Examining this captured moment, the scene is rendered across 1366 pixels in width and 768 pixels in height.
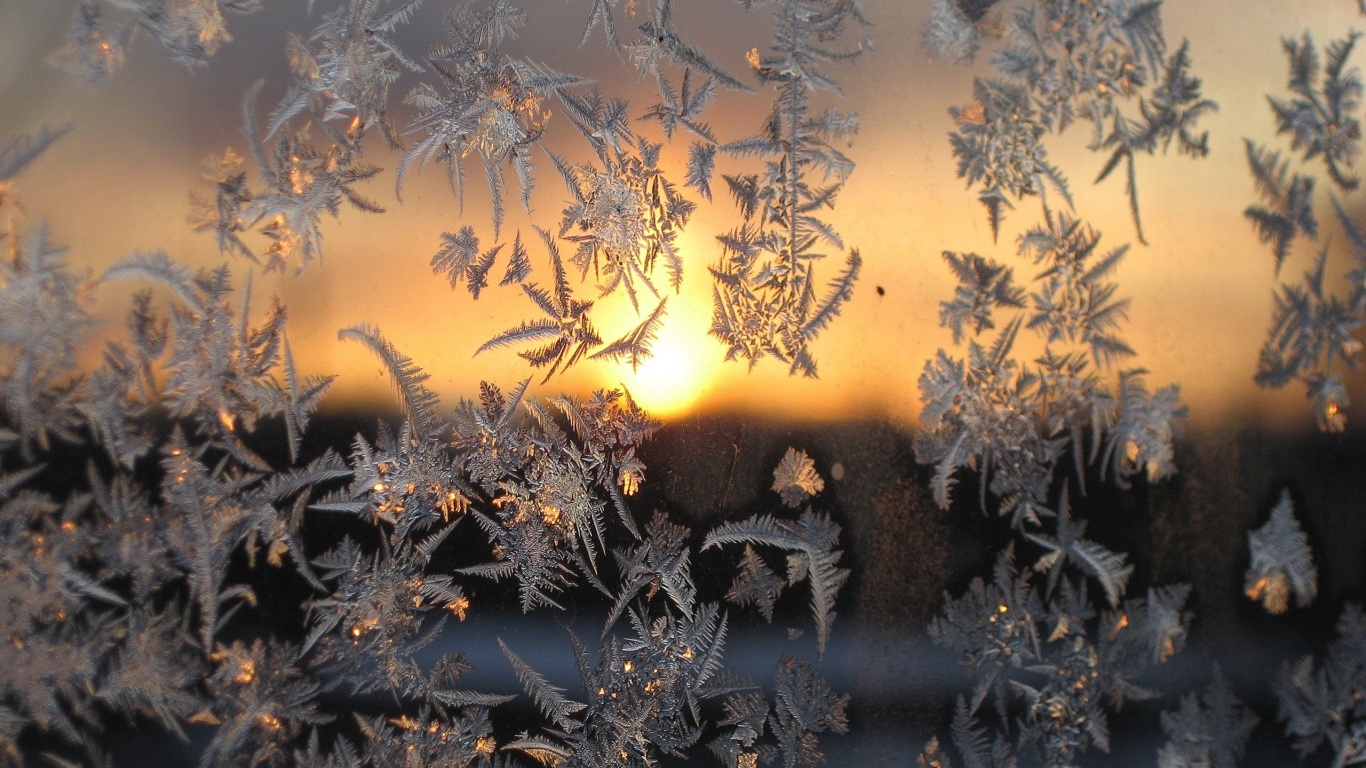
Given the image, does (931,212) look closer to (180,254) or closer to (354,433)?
(354,433)

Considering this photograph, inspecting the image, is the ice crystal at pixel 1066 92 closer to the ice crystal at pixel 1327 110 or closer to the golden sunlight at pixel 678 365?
the ice crystal at pixel 1327 110

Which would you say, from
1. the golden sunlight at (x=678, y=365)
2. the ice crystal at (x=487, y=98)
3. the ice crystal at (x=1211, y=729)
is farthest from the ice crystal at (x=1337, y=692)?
the ice crystal at (x=487, y=98)

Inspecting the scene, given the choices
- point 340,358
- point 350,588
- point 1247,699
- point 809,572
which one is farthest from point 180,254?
point 1247,699

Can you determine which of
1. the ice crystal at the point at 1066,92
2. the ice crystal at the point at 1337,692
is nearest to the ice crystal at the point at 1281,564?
the ice crystal at the point at 1337,692

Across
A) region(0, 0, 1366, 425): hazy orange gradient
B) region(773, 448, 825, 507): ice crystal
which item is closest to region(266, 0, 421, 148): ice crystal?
region(0, 0, 1366, 425): hazy orange gradient

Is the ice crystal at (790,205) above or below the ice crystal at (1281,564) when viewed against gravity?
above

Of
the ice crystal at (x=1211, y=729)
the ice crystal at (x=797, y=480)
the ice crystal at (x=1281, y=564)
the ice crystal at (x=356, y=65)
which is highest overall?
the ice crystal at (x=356, y=65)

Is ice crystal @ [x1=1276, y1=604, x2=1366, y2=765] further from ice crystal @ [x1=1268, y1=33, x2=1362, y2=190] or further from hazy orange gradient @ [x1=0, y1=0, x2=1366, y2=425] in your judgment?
ice crystal @ [x1=1268, y1=33, x2=1362, y2=190]

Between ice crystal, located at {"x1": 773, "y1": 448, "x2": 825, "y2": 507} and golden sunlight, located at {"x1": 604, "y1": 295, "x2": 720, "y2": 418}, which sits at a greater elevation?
golden sunlight, located at {"x1": 604, "y1": 295, "x2": 720, "y2": 418}

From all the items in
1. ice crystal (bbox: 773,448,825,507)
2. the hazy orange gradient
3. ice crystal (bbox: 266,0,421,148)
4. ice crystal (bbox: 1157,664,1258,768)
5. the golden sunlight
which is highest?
ice crystal (bbox: 266,0,421,148)

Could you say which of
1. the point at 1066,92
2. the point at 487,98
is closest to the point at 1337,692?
the point at 1066,92
